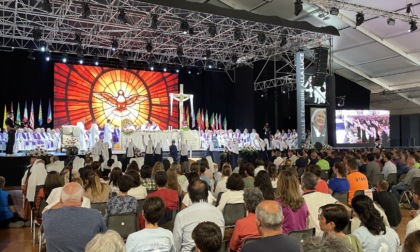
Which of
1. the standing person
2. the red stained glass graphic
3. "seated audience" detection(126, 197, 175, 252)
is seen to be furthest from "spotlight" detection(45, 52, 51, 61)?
"seated audience" detection(126, 197, 175, 252)

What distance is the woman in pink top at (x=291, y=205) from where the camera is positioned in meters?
3.49

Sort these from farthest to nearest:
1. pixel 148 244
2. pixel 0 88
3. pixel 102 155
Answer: pixel 0 88, pixel 102 155, pixel 148 244

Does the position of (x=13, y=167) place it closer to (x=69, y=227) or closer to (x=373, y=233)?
(x=69, y=227)

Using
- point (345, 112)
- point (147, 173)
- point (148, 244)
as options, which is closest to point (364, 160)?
point (147, 173)

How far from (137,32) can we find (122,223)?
12.9 m

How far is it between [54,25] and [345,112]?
15.1 m

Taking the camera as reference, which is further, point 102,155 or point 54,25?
point 54,25

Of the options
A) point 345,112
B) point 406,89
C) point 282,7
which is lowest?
point 345,112

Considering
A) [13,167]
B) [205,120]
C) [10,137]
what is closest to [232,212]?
[13,167]

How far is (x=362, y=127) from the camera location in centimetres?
2169

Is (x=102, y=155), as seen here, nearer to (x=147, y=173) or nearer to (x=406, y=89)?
(x=147, y=173)

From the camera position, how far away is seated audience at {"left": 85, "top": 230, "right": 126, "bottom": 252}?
1.83m

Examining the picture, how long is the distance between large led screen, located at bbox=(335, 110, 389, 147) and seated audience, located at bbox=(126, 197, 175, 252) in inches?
768

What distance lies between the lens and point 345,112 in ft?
70.2
